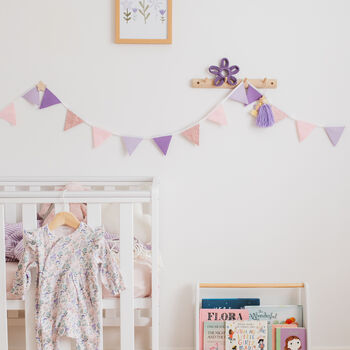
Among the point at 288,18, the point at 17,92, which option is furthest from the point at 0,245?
the point at 288,18

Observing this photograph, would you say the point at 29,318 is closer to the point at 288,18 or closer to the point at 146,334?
the point at 146,334

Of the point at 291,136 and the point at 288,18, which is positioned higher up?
the point at 288,18

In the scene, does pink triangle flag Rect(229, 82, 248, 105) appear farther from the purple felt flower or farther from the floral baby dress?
the floral baby dress

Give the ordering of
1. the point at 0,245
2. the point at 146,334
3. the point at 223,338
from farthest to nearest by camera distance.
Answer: the point at 146,334 → the point at 223,338 → the point at 0,245

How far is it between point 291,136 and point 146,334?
1.08 metres

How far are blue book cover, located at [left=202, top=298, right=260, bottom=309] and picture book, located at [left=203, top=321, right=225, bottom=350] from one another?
0.29 ft

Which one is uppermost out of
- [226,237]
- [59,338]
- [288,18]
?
[288,18]

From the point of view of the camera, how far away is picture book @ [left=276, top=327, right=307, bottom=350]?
6.70 feet

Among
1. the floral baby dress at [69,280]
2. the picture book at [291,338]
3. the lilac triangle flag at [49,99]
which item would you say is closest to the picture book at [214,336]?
the picture book at [291,338]

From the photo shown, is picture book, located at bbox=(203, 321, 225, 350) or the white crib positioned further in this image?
picture book, located at bbox=(203, 321, 225, 350)

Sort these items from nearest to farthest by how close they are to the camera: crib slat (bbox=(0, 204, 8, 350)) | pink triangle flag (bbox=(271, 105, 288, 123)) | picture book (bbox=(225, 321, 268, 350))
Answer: crib slat (bbox=(0, 204, 8, 350))
picture book (bbox=(225, 321, 268, 350))
pink triangle flag (bbox=(271, 105, 288, 123))

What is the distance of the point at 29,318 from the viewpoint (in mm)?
1638

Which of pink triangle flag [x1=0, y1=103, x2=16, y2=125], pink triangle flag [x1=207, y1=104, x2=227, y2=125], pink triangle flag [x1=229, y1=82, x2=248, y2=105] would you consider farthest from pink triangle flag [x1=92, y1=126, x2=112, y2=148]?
pink triangle flag [x1=229, y1=82, x2=248, y2=105]

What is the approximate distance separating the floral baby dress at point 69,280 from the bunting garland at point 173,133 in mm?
590
